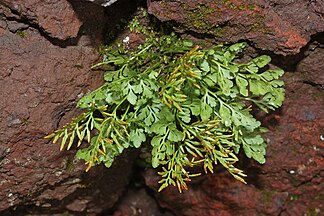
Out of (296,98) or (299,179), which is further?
(299,179)

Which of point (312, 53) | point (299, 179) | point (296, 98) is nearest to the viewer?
point (312, 53)

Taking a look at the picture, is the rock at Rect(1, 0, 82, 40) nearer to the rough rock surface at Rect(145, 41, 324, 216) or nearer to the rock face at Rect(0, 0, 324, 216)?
the rock face at Rect(0, 0, 324, 216)

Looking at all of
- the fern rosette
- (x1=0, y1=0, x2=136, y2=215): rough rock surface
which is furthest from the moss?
the fern rosette

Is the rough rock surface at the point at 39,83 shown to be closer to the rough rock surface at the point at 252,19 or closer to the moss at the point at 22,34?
the moss at the point at 22,34

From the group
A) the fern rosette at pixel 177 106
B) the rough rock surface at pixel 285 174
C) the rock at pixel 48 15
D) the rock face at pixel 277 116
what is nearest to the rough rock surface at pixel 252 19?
the rock face at pixel 277 116

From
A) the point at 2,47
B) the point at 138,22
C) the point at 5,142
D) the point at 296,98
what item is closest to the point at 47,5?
the point at 2,47

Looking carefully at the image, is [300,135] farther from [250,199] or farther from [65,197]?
[65,197]
